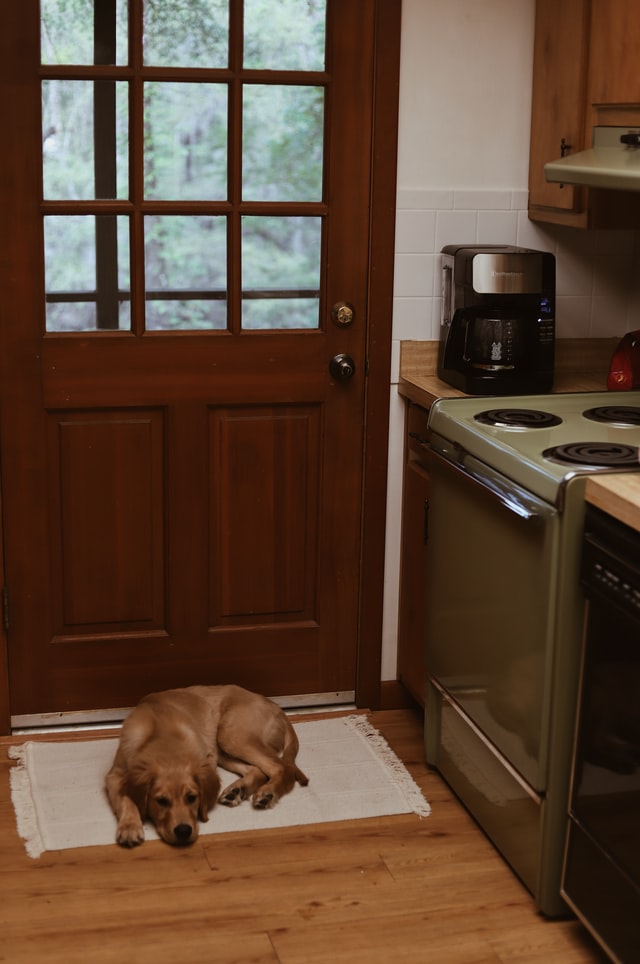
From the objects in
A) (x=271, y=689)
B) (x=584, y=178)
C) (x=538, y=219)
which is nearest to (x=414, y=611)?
(x=271, y=689)

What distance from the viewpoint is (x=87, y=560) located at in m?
3.21

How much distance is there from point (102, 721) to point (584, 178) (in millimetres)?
1905

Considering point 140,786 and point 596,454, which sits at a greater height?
point 596,454

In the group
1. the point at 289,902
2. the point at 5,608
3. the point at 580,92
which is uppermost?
the point at 580,92

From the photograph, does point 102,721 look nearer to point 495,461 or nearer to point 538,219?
point 495,461

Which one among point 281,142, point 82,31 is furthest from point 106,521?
point 82,31

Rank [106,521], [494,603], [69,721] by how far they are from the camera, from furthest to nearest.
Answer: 1. [69,721]
2. [106,521]
3. [494,603]

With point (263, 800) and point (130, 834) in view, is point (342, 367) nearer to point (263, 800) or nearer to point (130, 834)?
point (263, 800)

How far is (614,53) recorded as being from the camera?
274 centimetres

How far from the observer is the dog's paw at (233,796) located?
9.55 feet

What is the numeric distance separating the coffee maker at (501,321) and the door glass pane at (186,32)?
790 mm

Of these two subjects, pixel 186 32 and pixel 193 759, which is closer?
pixel 193 759

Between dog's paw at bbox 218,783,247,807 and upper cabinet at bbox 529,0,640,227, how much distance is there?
1.61 meters

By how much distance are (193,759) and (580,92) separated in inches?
72.0
